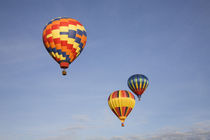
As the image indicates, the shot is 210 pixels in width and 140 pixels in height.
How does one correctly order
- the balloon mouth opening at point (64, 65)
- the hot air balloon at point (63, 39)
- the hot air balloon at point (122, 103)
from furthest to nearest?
the hot air balloon at point (122, 103)
the hot air balloon at point (63, 39)
the balloon mouth opening at point (64, 65)

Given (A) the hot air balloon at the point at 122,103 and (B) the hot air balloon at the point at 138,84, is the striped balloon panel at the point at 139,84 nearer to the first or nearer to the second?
(B) the hot air balloon at the point at 138,84

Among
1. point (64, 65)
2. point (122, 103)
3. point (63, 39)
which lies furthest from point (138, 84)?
point (63, 39)

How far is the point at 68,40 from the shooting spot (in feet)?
113

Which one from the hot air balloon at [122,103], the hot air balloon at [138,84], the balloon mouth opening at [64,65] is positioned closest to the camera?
the balloon mouth opening at [64,65]

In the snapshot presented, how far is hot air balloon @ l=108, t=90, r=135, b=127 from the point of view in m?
46.7

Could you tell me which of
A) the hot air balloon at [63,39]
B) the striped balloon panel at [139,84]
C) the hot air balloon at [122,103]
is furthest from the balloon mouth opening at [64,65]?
the striped balloon panel at [139,84]

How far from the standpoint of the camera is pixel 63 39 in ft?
113

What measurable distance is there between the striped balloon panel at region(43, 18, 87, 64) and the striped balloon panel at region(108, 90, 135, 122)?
46.3 ft

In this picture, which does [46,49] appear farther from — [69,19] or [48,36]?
[69,19]

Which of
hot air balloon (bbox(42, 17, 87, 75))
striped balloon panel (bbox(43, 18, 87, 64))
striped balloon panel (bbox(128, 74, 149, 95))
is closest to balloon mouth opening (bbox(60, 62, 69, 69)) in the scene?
hot air balloon (bbox(42, 17, 87, 75))

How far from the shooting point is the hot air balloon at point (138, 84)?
52188mm

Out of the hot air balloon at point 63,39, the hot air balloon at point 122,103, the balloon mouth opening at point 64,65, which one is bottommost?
the hot air balloon at point 122,103

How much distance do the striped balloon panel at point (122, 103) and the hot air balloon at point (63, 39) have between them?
554 inches

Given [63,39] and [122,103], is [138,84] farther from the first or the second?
[63,39]
